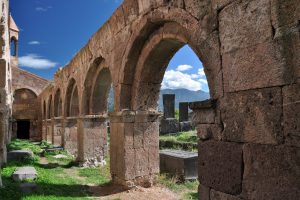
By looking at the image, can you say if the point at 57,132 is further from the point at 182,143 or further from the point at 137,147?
the point at 137,147

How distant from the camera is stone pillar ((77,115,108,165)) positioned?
392 inches

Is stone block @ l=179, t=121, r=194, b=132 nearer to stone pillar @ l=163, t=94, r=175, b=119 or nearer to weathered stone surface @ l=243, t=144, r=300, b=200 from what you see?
stone pillar @ l=163, t=94, r=175, b=119

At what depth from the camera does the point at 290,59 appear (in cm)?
263

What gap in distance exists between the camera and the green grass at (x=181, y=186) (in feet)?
21.3

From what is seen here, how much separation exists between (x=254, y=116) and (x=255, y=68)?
485mm

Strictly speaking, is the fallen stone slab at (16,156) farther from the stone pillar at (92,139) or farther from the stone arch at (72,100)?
the stone arch at (72,100)

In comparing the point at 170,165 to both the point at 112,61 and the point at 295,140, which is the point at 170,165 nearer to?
the point at 112,61

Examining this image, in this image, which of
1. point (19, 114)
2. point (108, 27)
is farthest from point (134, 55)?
point (19, 114)

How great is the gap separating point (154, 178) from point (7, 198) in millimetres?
3092

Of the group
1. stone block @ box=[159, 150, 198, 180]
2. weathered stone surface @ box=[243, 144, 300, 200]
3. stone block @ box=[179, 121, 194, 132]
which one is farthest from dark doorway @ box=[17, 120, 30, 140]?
weathered stone surface @ box=[243, 144, 300, 200]

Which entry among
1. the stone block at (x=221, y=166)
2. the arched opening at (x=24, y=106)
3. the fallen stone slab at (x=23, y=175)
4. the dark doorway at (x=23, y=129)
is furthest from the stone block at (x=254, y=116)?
the dark doorway at (x=23, y=129)

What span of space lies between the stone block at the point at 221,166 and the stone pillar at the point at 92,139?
668cm

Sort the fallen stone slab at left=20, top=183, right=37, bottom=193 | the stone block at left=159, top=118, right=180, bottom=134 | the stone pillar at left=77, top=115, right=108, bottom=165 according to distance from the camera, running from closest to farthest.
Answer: the fallen stone slab at left=20, top=183, right=37, bottom=193 → the stone pillar at left=77, top=115, right=108, bottom=165 → the stone block at left=159, top=118, right=180, bottom=134

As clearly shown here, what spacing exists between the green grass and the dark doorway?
2260 centimetres
